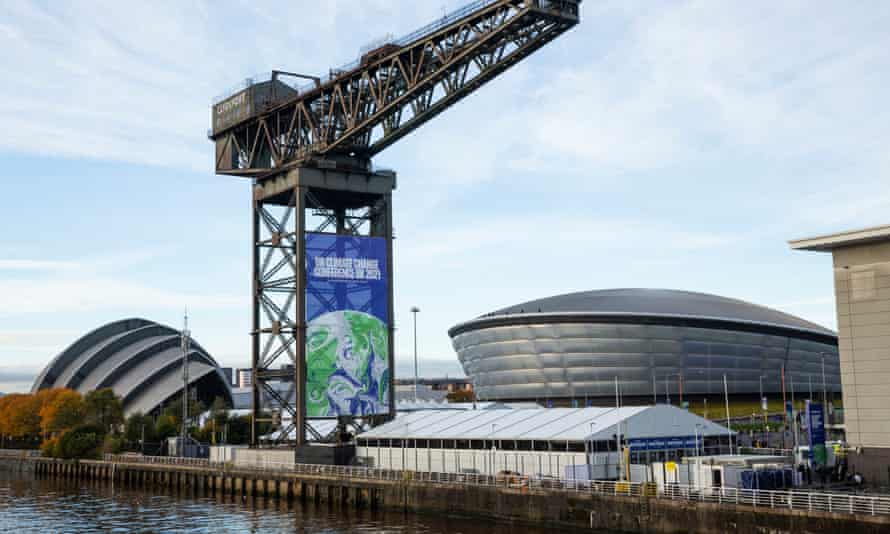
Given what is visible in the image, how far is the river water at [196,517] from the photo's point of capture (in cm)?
5447

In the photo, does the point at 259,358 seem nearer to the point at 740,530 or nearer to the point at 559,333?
the point at 740,530

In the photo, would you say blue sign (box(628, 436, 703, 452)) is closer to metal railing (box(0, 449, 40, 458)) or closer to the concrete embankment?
the concrete embankment

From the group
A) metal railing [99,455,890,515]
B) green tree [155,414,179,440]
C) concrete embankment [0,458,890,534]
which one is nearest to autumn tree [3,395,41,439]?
green tree [155,414,179,440]

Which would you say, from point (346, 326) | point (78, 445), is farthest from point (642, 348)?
point (78, 445)

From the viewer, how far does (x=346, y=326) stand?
8369 centimetres

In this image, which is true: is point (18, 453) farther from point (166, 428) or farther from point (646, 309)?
point (646, 309)

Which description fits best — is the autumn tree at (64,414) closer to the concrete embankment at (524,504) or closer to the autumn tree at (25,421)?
the autumn tree at (25,421)

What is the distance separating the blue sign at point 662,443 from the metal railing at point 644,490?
568cm

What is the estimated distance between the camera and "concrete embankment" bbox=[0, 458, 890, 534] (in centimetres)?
4134

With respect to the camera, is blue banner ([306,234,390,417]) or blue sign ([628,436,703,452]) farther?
blue banner ([306,234,390,417])

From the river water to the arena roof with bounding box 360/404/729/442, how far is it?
8.09 m

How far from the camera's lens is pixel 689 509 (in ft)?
147

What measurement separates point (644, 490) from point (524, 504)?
7.70 metres

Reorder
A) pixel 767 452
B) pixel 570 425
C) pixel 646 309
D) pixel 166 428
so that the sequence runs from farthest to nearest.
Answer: pixel 646 309 < pixel 166 428 < pixel 767 452 < pixel 570 425
